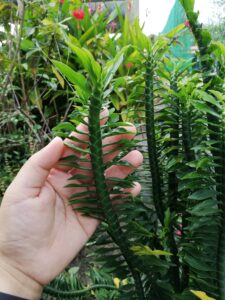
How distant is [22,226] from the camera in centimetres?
83

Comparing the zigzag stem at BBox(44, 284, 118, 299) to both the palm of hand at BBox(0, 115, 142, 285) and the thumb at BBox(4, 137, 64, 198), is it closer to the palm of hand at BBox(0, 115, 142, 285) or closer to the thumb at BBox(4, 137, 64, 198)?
the palm of hand at BBox(0, 115, 142, 285)

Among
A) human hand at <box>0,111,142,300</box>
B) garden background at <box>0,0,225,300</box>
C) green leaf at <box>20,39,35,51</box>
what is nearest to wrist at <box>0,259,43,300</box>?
human hand at <box>0,111,142,300</box>

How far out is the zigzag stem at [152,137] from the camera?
76cm

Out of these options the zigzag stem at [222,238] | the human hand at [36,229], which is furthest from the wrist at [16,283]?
the zigzag stem at [222,238]

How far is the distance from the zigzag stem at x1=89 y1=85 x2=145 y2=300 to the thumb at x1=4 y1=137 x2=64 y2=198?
0.11 meters

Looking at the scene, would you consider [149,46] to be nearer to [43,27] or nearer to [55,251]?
[55,251]

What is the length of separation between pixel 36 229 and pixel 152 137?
0.34 m

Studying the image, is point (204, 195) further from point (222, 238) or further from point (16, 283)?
Result: point (16, 283)

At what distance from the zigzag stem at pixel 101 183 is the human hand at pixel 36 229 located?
0.11 meters

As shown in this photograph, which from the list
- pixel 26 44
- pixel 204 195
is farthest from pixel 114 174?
pixel 26 44

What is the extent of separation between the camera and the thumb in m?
0.74

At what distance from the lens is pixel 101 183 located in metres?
0.67

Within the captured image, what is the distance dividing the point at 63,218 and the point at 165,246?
0.83ft

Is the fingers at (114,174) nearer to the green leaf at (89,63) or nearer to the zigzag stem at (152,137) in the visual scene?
the zigzag stem at (152,137)
